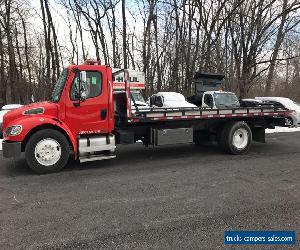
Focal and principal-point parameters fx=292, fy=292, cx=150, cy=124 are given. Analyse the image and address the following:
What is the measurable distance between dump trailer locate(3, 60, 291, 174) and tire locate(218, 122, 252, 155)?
53cm

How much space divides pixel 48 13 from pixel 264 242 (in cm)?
2607

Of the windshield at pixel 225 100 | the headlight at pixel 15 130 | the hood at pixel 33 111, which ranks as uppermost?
the windshield at pixel 225 100

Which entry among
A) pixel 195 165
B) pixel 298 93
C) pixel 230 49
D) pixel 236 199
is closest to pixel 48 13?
pixel 230 49

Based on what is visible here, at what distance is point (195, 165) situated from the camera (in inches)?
290

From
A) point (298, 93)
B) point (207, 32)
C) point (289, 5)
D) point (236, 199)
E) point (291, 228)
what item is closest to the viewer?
point (291, 228)

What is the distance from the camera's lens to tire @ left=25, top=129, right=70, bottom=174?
6.47m

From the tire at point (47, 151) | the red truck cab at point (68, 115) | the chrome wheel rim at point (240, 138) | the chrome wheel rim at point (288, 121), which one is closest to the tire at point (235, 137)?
the chrome wheel rim at point (240, 138)

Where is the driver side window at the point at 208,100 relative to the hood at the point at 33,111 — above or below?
above

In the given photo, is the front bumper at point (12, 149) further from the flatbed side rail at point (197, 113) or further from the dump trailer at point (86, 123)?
the flatbed side rail at point (197, 113)

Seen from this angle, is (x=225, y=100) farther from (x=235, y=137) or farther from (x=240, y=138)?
(x=235, y=137)

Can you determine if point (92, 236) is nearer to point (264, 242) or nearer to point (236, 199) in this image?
point (264, 242)

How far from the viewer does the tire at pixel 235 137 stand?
8620mm

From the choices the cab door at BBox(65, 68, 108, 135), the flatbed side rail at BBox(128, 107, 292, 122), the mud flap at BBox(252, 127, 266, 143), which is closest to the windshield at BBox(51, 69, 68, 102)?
the cab door at BBox(65, 68, 108, 135)

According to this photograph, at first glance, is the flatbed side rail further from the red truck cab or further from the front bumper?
Result: the front bumper
